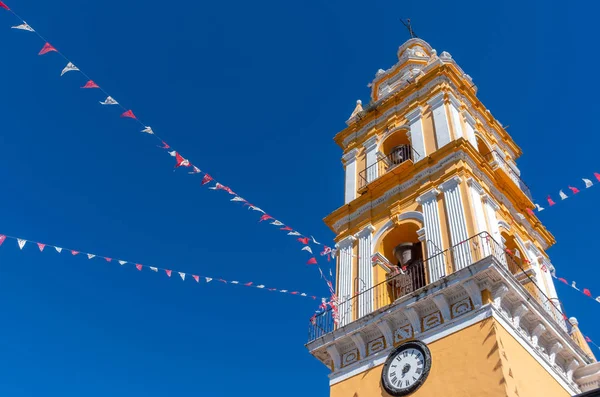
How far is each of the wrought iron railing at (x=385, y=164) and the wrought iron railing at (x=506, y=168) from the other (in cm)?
226

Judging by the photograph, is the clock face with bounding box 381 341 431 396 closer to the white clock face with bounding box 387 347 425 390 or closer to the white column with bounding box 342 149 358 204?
the white clock face with bounding box 387 347 425 390

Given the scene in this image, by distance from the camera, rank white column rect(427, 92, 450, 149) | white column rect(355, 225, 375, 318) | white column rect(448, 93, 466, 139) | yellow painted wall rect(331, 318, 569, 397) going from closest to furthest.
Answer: yellow painted wall rect(331, 318, 569, 397) → white column rect(355, 225, 375, 318) → white column rect(427, 92, 450, 149) → white column rect(448, 93, 466, 139)

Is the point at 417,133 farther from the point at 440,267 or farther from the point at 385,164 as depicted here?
the point at 440,267

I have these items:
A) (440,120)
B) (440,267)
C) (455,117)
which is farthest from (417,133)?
(440,267)

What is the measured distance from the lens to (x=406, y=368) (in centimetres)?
1110

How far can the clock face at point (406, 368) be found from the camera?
1079cm

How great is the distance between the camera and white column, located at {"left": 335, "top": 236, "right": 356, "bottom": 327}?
13102 millimetres

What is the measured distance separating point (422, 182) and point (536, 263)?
3.47 meters

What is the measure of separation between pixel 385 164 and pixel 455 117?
2172 millimetres

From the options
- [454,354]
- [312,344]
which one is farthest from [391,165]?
[454,354]

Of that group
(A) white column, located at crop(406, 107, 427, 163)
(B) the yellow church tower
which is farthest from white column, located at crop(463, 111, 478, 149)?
(A) white column, located at crop(406, 107, 427, 163)

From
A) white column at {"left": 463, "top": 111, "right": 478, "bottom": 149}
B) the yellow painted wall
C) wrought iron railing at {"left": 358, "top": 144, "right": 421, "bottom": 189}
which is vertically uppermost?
white column at {"left": 463, "top": 111, "right": 478, "bottom": 149}

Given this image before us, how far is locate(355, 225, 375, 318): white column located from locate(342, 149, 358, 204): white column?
1696 millimetres

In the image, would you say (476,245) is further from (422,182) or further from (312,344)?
(312,344)
